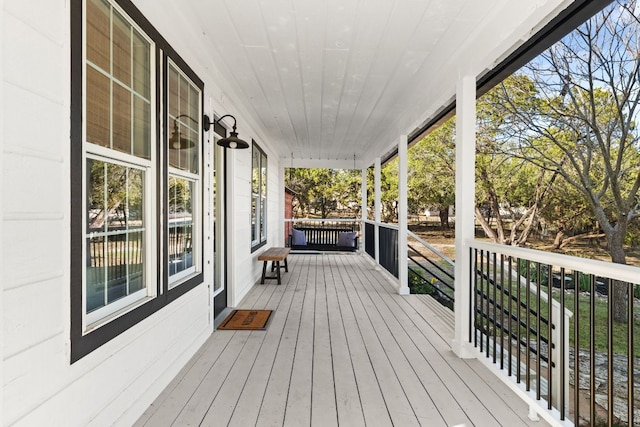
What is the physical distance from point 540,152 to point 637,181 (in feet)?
8.34

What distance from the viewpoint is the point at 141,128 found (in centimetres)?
206

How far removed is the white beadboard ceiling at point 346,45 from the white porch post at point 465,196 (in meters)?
0.22

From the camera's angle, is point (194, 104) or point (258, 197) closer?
point (194, 104)

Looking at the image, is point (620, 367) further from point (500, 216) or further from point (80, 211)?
point (80, 211)

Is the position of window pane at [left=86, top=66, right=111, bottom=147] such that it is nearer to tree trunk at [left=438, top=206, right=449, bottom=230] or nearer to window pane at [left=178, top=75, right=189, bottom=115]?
window pane at [left=178, top=75, right=189, bottom=115]

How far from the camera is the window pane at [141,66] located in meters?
1.99

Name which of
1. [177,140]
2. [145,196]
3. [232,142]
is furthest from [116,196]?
[232,142]

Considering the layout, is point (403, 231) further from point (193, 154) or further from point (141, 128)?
point (141, 128)

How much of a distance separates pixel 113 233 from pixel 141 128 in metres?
0.64

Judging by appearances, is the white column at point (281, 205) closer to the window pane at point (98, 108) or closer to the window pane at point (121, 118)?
the window pane at point (121, 118)

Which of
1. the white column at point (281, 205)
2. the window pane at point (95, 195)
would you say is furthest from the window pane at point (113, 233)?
the white column at point (281, 205)

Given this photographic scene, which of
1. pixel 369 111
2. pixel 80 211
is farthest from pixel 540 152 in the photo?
pixel 80 211

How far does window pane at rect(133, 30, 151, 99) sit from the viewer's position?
78.5 inches

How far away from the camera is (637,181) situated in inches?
141
